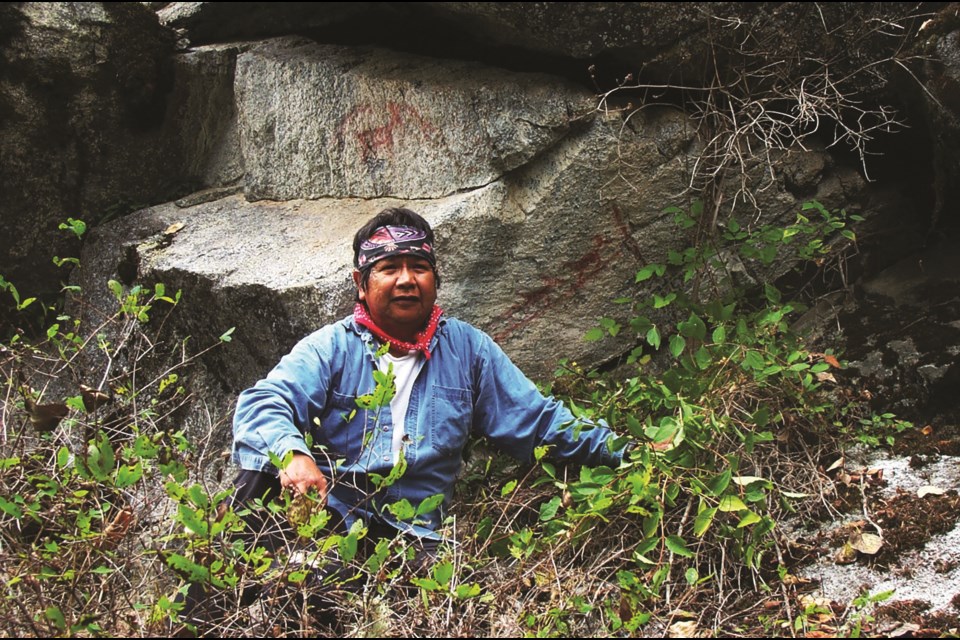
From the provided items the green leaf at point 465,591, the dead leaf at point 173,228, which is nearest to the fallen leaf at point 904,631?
the green leaf at point 465,591

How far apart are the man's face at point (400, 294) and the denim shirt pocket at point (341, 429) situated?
12.6 inches

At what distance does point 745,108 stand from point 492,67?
48.1 inches

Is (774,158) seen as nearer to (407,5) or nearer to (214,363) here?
(407,5)

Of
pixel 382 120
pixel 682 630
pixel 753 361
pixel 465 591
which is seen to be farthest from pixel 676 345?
pixel 382 120

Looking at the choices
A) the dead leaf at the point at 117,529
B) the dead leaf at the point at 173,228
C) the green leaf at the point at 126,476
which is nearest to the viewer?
the green leaf at the point at 126,476

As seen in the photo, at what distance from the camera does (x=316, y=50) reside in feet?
16.3

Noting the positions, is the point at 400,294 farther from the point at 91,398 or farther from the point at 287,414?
the point at 91,398

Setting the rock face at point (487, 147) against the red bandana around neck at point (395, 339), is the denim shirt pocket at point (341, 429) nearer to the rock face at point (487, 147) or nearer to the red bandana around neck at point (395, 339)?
the red bandana around neck at point (395, 339)

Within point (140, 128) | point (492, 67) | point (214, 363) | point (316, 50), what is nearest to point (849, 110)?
point (492, 67)

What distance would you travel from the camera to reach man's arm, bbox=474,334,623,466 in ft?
11.5

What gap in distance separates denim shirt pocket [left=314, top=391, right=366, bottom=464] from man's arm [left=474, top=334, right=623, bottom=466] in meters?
0.50

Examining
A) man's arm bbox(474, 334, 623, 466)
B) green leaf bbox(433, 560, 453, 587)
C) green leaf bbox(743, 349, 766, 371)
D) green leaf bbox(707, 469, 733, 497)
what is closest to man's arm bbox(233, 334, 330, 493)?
green leaf bbox(433, 560, 453, 587)

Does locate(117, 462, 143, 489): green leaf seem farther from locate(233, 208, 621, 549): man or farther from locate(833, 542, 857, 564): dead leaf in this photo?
locate(833, 542, 857, 564): dead leaf

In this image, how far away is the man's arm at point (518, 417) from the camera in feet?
11.5
